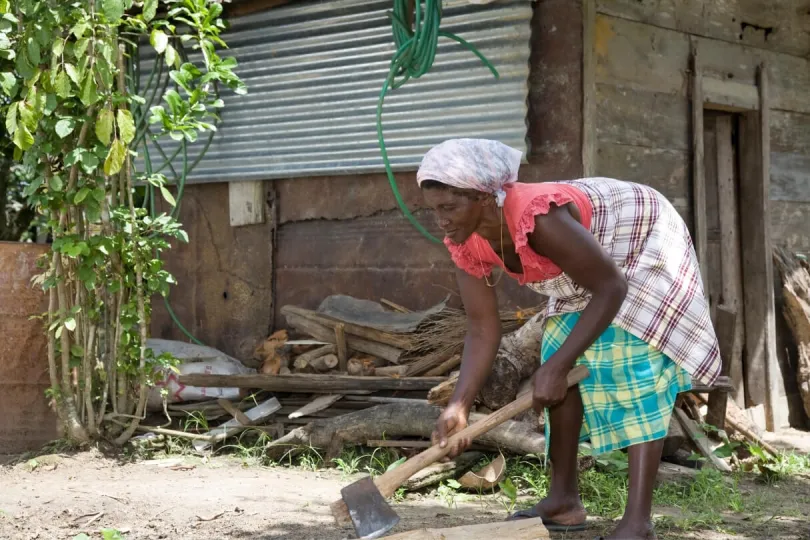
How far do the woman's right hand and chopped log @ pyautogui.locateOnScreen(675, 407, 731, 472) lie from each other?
6.80 feet

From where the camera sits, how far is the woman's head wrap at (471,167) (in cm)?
306

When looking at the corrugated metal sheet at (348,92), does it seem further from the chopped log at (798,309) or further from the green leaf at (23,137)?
the chopped log at (798,309)

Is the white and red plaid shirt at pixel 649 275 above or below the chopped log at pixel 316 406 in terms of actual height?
above

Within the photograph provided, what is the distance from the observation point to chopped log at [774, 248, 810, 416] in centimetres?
645

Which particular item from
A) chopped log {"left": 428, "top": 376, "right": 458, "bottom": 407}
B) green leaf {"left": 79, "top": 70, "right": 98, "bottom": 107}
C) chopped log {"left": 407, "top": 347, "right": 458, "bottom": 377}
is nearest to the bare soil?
chopped log {"left": 428, "top": 376, "right": 458, "bottom": 407}

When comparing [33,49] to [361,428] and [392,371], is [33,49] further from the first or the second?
[392,371]

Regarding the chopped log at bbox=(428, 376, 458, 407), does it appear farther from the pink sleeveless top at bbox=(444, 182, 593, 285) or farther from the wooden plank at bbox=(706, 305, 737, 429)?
the wooden plank at bbox=(706, 305, 737, 429)

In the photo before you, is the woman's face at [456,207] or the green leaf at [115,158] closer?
the woman's face at [456,207]

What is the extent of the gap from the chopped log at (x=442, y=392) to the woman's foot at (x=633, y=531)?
66.5 inches

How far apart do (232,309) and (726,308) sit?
3.32 metres

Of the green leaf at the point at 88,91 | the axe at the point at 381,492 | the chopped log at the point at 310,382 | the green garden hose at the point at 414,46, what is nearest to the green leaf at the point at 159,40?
the green leaf at the point at 88,91

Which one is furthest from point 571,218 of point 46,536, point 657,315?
point 46,536

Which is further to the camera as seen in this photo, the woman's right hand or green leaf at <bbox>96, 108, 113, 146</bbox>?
green leaf at <bbox>96, 108, 113, 146</bbox>

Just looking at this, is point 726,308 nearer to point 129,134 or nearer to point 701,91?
point 701,91
